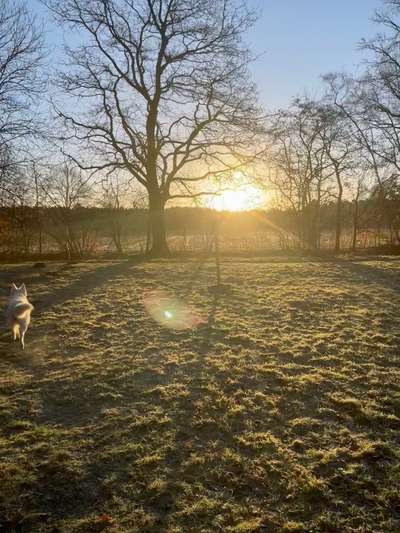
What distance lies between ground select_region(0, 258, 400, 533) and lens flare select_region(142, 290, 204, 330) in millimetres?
95

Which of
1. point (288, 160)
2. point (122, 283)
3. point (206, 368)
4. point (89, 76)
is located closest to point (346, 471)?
point (206, 368)

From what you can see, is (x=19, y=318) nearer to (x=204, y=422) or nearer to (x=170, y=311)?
(x=170, y=311)

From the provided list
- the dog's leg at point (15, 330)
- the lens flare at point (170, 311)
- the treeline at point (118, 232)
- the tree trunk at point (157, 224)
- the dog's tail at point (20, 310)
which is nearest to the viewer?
the dog's tail at point (20, 310)

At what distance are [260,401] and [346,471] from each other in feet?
4.73

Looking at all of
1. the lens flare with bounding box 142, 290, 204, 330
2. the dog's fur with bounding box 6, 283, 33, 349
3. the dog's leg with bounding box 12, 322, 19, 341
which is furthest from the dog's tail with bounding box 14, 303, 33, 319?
the lens flare with bounding box 142, 290, 204, 330

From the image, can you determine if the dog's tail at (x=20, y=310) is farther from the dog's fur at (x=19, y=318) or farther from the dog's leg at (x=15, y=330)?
the dog's leg at (x=15, y=330)

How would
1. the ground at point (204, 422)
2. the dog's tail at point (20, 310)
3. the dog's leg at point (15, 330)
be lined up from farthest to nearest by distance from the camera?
the dog's leg at point (15, 330) → the dog's tail at point (20, 310) → the ground at point (204, 422)

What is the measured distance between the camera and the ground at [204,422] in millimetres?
3209

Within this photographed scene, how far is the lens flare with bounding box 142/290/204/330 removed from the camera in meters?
8.21

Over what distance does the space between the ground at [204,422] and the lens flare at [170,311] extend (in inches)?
3.7

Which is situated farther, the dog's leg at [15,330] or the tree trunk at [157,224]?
the tree trunk at [157,224]

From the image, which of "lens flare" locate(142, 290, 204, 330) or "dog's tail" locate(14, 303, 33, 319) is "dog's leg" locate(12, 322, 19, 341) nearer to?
"dog's tail" locate(14, 303, 33, 319)

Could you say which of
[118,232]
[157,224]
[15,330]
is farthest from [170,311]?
[118,232]

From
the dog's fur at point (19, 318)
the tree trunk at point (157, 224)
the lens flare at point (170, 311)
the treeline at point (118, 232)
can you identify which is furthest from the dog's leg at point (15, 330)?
the tree trunk at point (157, 224)
